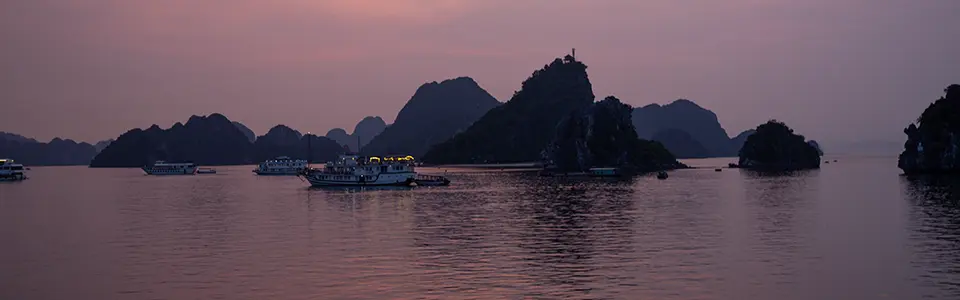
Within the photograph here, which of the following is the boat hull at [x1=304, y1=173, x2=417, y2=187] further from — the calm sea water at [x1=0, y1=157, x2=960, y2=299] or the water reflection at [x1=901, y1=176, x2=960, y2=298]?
the water reflection at [x1=901, y1=176, x2=960, y2=298]

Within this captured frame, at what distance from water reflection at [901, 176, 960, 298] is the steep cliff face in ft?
260

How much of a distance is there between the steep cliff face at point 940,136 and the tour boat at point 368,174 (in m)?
109

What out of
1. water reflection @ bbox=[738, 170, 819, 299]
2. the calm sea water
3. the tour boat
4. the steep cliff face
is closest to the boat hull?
the tour boat

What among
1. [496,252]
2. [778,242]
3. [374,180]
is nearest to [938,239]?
[778,242]

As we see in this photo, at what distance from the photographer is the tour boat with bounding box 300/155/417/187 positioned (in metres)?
152

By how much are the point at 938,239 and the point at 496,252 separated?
2992 centimetres

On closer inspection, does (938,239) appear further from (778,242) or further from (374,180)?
(374,180)

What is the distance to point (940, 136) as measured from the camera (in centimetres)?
18262

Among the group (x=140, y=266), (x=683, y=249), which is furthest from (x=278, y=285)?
(x=683, y=249)

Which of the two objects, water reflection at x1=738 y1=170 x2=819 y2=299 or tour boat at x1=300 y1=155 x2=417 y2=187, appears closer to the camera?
water reflection at x1=738 y1=170 x2=819 y2=299

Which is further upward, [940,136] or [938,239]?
[940,136]

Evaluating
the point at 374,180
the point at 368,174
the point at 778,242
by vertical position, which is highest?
the point at 368,174

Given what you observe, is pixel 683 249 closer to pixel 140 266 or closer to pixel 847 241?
pixel 847 241

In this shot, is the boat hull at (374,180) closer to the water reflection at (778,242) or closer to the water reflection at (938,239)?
the water reflection at (778,242)
